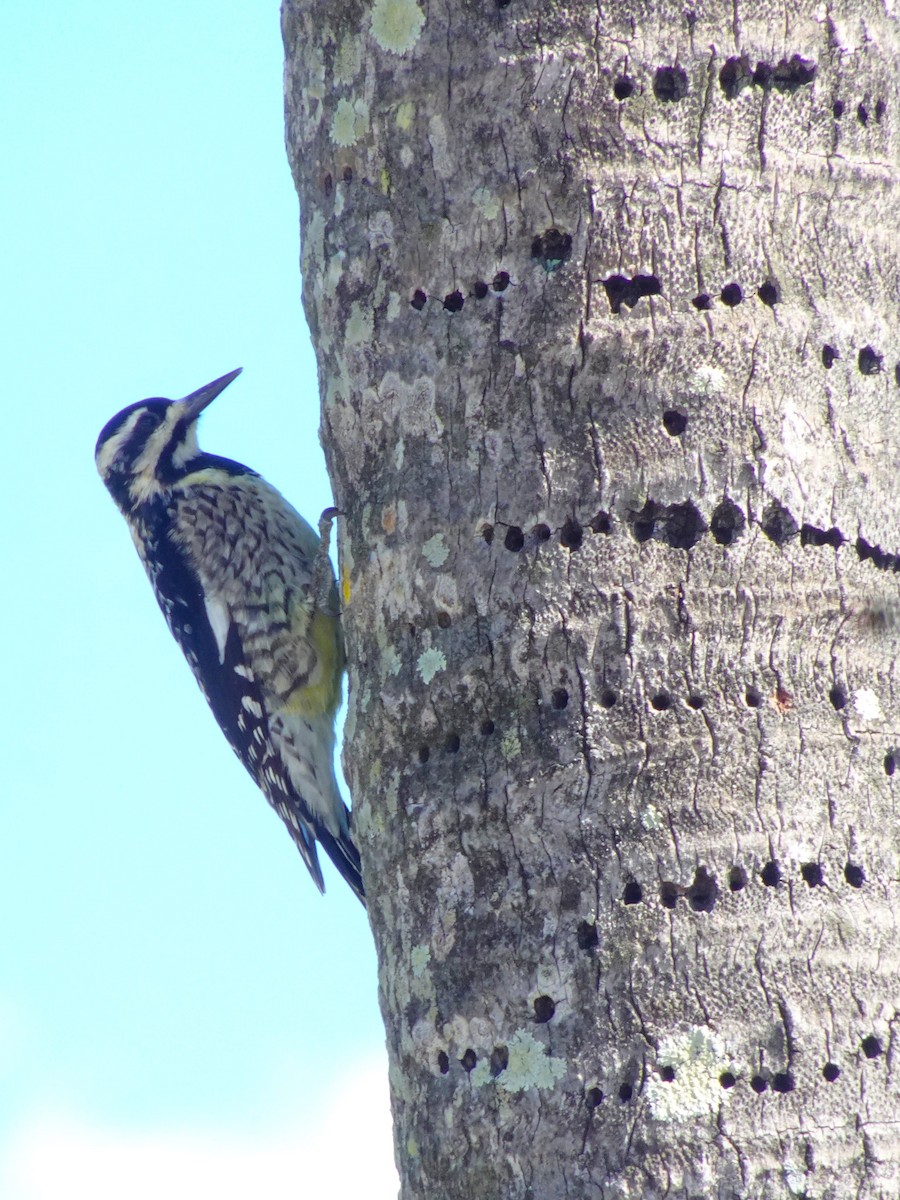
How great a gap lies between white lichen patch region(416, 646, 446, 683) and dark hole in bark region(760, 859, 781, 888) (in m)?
0.70

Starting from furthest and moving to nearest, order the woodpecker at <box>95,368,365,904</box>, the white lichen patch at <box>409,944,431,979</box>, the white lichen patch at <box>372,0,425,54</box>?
1. the woodpecker at <box>95,368,365,904</box>
2. the white lichen patch at <box>372,0,425,54</box>
3. the white lichen patch at <box>409,944,431,979</box>

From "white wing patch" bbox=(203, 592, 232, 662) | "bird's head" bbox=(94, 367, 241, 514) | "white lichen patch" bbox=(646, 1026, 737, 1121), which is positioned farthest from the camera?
"bird's head" bbox=(94, 367, 241, 514)

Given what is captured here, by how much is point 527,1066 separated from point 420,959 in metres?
0.31

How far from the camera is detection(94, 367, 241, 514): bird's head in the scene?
5656mm

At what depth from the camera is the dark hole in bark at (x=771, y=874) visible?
2377mm

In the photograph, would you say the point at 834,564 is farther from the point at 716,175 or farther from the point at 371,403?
the point at 371,403

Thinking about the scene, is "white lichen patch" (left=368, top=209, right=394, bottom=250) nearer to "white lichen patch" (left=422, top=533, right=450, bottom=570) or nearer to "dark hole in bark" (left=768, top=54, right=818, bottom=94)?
"white lichen patch" (left=422, top=533, right=450, bottom=570)

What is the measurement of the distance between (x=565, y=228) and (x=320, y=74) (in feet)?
2.72

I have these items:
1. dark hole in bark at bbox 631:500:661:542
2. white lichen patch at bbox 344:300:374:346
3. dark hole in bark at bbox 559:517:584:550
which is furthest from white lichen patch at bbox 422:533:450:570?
white lichen patch at bbox 344:300:374:346

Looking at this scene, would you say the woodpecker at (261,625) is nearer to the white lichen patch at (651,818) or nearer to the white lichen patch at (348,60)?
the white lichen patch at (348,60)

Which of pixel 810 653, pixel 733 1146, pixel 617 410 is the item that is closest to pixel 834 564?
pixel 810 653

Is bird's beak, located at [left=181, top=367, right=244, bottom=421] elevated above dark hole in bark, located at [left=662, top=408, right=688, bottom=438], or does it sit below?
above

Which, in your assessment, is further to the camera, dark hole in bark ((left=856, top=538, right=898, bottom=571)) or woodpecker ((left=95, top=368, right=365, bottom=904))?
woodpecker ((left=95, top=368, right=365, bottom=904))

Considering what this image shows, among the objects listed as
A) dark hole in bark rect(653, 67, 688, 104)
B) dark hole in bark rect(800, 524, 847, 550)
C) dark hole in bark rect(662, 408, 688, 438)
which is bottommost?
dark hole in bark rect(800, 524, 847, 550)
